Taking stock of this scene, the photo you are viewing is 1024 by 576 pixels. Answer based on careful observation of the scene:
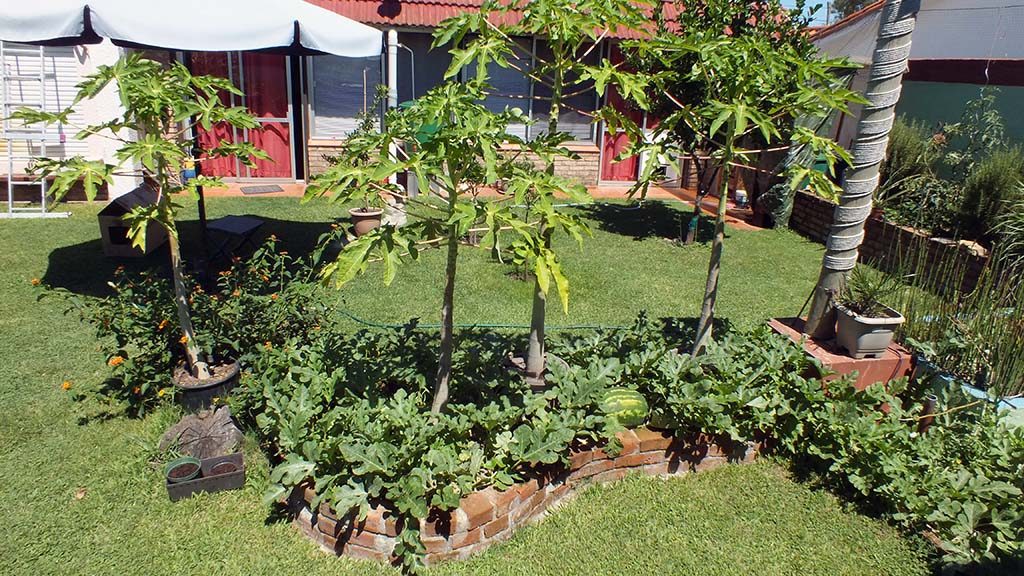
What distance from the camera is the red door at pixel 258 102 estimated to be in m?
10.8

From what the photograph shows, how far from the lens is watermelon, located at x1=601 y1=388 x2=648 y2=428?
12.3 ft

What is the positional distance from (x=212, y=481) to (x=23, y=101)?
850 cm

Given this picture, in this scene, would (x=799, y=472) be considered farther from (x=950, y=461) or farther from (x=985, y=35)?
(x=985, y=35)

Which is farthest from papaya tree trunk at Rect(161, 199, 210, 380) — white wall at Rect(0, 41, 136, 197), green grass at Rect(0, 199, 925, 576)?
white wall at Rect(0, 41, 136, 197)

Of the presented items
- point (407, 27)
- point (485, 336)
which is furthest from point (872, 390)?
point (407, 27)

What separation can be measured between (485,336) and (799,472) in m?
2.23

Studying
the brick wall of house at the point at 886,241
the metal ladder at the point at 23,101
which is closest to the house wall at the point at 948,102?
the brick wall of house at the point at 886,241

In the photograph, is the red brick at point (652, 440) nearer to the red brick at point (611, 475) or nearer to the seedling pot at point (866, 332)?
the red brick at point (611, 475)

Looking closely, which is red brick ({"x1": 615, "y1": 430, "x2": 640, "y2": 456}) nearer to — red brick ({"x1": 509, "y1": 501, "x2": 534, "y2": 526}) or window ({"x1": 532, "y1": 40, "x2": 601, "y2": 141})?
red brick ({"x1": 509, "y1": 501, "x2": 534, "y2": 526})

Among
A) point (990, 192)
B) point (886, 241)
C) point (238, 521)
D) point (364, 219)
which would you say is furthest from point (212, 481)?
point (990, 192)

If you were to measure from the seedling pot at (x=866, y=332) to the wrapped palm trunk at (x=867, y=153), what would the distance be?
0.71 ft

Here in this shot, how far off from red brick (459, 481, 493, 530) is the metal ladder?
26.2 ft

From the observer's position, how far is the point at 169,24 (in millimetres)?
5125

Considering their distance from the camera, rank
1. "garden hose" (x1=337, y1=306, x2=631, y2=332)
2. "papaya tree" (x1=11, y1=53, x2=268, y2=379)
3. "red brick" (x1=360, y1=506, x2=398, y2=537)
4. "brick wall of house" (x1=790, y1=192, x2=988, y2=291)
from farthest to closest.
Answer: "brick wall of house" (x1=790, y1=192, x2=988, y2=291) → "garden hose" (x1=337, y1=306, x2=631, y2=332) → "papaya tree" (x1=11, y1=53, x2=268, y2=379) → "red brick" (x1=360, y1=506, x2=398, y2=537)
